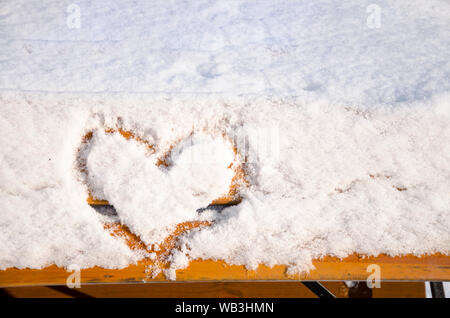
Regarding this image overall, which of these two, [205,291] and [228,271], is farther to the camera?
[205,291]

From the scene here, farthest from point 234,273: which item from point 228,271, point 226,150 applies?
point 226,150

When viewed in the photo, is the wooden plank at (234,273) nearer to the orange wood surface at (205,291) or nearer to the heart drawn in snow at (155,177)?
the heart drawn in snow at (155,177)

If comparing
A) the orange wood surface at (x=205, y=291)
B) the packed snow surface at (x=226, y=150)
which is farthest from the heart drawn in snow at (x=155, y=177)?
the orange wood surface at (x=205, y=291)

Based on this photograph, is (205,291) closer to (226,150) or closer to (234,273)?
(234,273)

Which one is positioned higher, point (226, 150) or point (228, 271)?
point (226, 150)

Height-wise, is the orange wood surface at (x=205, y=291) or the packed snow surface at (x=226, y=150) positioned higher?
the packed snow surface at (x=226, y=150)

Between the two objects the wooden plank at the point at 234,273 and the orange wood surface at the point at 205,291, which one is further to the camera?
the orange wood surface at the point at 205,291

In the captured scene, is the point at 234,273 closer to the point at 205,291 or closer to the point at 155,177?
the point at 155,177
